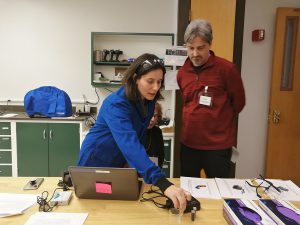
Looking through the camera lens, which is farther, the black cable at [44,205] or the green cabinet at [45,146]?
the green cabinet at [45,146]

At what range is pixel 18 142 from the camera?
3572mm

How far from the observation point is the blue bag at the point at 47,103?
3643 millimetres

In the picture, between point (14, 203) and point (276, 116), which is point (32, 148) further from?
point (276, 116)

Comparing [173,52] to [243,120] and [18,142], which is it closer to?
[243,120]

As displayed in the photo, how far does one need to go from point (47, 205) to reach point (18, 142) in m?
2.45

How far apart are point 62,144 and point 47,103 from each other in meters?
0.56

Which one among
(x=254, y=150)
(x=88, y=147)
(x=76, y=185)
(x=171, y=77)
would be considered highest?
(x=171, y=77)

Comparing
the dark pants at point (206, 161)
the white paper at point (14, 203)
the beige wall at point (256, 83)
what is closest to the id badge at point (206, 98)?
the dark pants at point (206, 161)

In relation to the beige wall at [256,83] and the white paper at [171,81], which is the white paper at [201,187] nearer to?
the white paper at [171,81]

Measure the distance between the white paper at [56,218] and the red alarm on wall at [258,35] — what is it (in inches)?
118

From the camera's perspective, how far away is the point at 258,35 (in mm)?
3480

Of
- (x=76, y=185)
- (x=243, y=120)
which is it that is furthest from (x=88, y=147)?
(x=243, y=120)

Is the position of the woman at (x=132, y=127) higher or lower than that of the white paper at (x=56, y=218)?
higher

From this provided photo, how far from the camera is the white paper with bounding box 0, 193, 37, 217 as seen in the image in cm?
131
